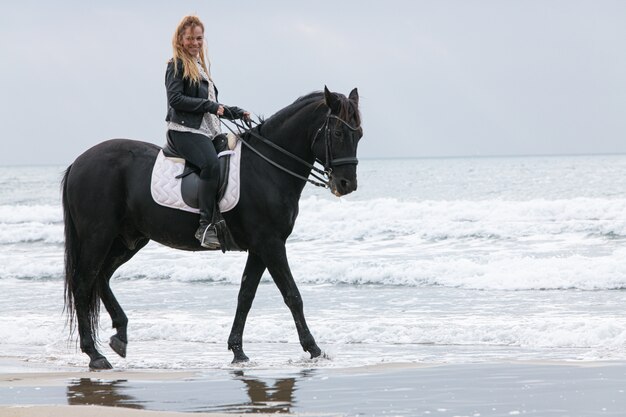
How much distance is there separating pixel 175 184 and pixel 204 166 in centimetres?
32

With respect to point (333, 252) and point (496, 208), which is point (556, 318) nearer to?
point (333, 252)

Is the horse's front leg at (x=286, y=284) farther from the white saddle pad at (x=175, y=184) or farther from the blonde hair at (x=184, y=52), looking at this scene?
the blonde hair at (x=184, y=52)

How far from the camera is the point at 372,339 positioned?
9102mm

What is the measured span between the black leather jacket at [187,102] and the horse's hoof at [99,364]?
1.93m

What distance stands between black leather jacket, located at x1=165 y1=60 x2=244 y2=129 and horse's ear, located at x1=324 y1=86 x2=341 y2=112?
0.75 meters

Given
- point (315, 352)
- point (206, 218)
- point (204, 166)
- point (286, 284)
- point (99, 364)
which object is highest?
point (204, 166)

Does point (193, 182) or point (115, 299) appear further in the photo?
point (115, 299)

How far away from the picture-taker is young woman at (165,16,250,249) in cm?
713

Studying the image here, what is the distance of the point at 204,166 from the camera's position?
7137mm

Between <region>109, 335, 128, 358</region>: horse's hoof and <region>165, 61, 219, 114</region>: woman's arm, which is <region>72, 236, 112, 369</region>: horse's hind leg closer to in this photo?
<region>109, 335, 128, 358</region>: horse's hoof

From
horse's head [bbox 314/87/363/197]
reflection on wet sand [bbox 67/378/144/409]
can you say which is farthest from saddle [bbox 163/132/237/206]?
reflection on wet sand [bbox 67/378/144/409]

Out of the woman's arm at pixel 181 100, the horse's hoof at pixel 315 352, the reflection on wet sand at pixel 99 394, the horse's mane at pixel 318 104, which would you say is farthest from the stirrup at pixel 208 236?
the reflection on wet sand at pixel 99 394

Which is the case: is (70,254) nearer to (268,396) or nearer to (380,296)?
(268,396)

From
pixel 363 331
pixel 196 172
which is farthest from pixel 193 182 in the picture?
pixel 363 331
